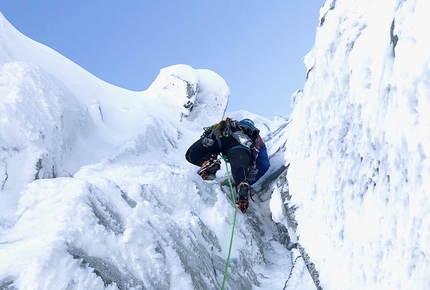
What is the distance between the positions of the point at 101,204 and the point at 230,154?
10.6 ft

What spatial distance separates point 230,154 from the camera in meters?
6.00

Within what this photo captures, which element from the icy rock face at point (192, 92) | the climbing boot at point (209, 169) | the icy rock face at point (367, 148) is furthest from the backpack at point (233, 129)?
the icy rock face at point (192, 92)

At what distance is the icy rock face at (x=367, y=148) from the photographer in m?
1.78

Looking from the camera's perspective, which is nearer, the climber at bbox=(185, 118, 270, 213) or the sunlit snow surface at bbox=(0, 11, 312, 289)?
the sunlit snow surface at bbox=(0, 11, 312, 289)

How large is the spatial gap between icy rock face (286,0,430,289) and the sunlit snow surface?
106 centimetres

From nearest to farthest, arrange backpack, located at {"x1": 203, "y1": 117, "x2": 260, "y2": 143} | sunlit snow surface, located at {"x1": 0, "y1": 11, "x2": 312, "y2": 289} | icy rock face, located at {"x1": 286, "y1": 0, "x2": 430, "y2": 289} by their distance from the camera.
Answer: icy rock face, located at {"x1": 286, "y1": 0, "x2": 430, "y2": 289}, sunlit snow surface, located at {"x1": 0, "y1": 11, "x2": 312, "y2": 289}, backpack, located at {"x1": 203, "y1": 117, "x2": 260, "y2": 143}

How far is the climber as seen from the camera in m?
5.70

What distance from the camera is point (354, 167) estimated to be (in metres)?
2.67

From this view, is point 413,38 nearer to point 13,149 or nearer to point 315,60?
point 315,60

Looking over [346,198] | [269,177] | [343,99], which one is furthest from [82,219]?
[269,177]

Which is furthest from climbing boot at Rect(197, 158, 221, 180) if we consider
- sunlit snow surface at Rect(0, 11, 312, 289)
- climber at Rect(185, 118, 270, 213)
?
sunlit snow surface at Rect(0, 11, 312, 289)

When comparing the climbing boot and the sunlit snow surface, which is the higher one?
the climbing boot

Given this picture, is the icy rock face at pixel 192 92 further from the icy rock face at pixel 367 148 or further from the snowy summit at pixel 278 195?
the icy rock face at pixel 367 148

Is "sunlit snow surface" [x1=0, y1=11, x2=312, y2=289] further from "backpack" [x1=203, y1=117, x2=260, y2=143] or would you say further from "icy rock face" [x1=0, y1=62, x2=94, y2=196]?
"backpack" [x1=203, y1=117, x2=260, y2=143]
